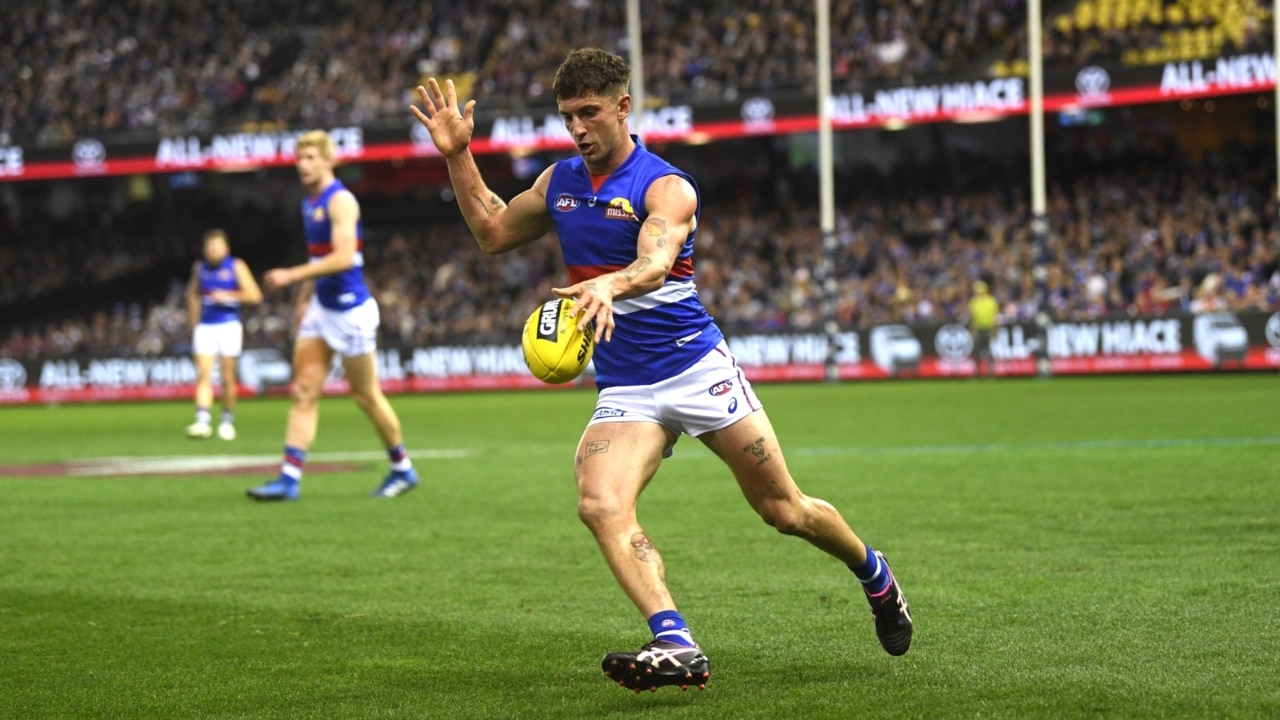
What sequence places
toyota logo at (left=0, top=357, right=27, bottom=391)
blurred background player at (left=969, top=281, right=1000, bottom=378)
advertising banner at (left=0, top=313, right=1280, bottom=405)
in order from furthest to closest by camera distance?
toyota logo at (left=0, top=357, right=27, bottom=391)
blurred background player at (left=969, top=281, right=1000, bottom=378)
advertising banner at (left=0, top=313, right=1280, bottom=405)

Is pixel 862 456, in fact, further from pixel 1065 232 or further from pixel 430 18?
pixel 430 18

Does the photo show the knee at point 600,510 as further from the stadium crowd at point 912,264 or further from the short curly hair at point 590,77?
the stadium crowd at point 912,264

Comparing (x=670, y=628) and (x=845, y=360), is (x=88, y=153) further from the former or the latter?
(x=670, y=628)

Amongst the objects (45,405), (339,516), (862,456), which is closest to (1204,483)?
(862,456)

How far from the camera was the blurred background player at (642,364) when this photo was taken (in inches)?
207

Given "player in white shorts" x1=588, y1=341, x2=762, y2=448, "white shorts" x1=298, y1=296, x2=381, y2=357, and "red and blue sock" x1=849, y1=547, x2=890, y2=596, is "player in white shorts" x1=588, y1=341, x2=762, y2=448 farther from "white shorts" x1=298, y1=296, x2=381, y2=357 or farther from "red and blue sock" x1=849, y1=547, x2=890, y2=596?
"white shorts" x1=298, y1=296, x2=381, y2=357

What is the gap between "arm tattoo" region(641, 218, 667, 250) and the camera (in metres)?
5.17

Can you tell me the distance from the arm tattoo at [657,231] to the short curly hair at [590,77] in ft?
1.60

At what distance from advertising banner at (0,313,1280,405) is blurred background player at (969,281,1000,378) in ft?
0.31

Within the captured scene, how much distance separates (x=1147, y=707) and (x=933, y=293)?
92.4ft

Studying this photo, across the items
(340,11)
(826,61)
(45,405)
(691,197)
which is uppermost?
(340,11)

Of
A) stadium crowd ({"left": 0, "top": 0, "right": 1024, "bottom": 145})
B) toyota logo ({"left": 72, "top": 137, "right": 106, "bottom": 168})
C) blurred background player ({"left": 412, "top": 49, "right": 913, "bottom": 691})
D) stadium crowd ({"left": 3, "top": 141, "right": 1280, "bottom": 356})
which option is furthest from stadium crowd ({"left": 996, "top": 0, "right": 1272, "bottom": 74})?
blurred background player ({"left": 412, "top": 49, "right": 913, "bottom": 691})

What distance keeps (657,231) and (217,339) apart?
15.3 m

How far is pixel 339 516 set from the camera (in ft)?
34.9
